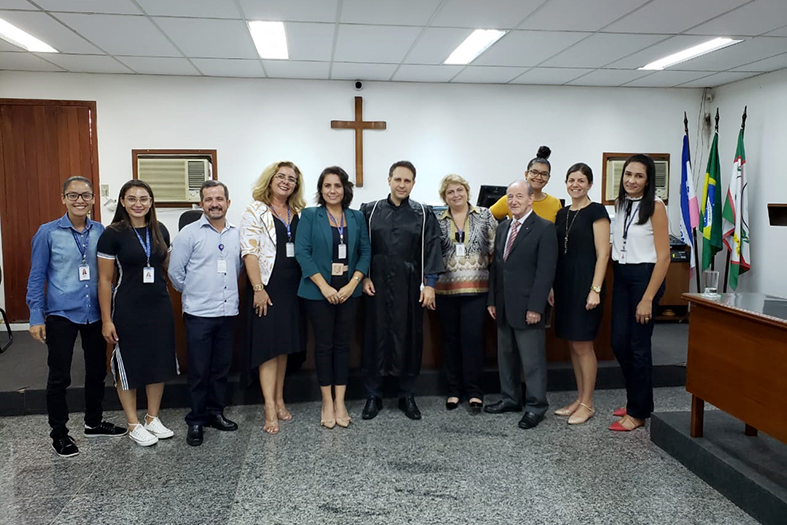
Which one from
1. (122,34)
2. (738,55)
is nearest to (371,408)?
(122,34)

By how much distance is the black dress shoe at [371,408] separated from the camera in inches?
123

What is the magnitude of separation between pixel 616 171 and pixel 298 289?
14.6 feet

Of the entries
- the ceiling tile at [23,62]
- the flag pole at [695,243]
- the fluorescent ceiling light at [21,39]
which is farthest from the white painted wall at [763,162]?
the ceiling tile at [23,62]

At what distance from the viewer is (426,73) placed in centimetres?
520

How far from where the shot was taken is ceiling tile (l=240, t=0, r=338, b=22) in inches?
133

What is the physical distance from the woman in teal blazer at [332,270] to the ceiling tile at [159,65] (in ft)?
9.14

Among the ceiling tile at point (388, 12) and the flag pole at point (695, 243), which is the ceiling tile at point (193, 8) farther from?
the flag pole at point (695, 243)

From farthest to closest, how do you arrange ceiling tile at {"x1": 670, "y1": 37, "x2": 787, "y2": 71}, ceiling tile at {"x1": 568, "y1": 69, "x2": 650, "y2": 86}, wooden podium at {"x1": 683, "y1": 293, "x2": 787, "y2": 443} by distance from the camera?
ceiling tile at {"x1": 568, "y1": 69, "x2": 650, "y2": 86} < ceiling tile at {"x1": 670, "y1": 37, "x2": 787, "y2": 71} < wooden podium at {"x1": 683, "y1": 293, "x2": 787, "y2": 443}

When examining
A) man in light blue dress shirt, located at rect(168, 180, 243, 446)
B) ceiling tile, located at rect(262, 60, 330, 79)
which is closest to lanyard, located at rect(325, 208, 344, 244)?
man in light blue dress shirt, located at rect(168, 180, 243, 446)

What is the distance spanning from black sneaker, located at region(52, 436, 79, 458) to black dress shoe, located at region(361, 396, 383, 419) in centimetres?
156

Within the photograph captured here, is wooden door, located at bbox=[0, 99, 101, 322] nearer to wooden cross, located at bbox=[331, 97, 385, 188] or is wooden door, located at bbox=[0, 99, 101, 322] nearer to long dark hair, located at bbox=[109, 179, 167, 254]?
wooden cross, located at bbox=[331, 97, 385, 188]

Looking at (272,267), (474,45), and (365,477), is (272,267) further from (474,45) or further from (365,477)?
(474,45)

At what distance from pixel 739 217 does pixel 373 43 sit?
407cm

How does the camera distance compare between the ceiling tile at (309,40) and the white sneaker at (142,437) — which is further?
the ceiling tile at (309,40)
